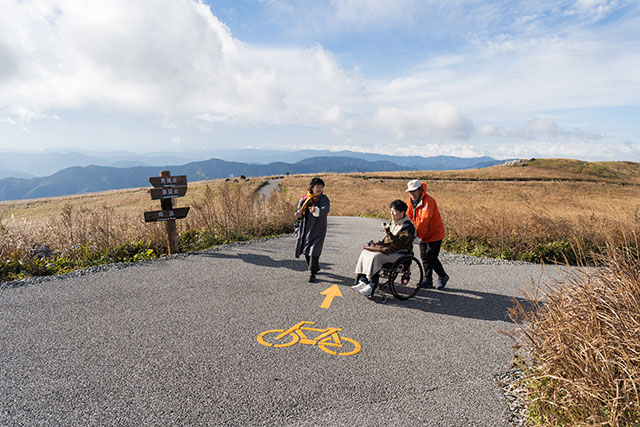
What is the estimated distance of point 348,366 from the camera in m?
3.88

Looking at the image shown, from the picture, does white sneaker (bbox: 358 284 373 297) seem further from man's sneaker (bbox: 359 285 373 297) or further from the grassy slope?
the grassy slope

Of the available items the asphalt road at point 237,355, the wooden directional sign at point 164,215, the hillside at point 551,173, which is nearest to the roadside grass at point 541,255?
the asphalt road at point 237,355

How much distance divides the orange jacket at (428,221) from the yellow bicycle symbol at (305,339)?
8.17ft

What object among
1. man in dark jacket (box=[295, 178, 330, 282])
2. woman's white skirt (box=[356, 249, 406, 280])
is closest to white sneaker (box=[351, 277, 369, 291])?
woman's white skirt (box=[356, 249, 406, 280])

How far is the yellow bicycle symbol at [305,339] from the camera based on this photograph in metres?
4.30

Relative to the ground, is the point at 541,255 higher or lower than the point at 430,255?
lower

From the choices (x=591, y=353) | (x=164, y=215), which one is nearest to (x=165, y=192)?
(x=164, y=215)

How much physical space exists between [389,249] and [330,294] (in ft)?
4.62

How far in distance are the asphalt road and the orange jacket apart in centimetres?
111

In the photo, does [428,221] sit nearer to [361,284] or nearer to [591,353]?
[361,284]

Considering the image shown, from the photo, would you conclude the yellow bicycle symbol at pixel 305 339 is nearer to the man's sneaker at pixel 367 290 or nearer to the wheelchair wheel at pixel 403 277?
the man's sneaker at pixel 367 290

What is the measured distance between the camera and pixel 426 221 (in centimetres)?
603

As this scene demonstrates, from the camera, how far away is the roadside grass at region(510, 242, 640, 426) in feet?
7.31

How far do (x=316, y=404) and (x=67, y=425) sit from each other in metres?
2.20
